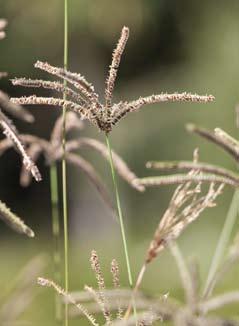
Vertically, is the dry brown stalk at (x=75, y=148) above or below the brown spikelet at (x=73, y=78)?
above

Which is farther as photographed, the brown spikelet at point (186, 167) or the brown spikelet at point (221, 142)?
the brown spikelet at point (221, 142)

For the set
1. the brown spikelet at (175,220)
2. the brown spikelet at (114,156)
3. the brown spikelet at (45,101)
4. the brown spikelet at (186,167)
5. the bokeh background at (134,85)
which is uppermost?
the bokeh background at (134,85)

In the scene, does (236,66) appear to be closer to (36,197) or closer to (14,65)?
(14,65)

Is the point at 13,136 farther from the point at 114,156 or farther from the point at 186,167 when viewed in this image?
the point at 114,156

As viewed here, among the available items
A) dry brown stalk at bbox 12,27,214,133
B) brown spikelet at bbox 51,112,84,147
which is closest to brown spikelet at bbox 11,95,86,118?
dry brown stalk at bbox 12,27,214,133

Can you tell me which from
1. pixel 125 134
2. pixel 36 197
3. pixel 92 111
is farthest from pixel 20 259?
pixel 92 111

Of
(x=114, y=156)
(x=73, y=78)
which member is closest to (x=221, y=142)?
(x=73, y=78)

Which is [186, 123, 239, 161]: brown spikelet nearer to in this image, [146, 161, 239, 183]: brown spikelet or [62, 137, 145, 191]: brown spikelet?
[146, 161, 239, 183]: brown spikelet

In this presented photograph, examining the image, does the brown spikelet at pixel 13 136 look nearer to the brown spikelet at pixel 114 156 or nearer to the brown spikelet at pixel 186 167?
the brown spikelet at pixel 186 167

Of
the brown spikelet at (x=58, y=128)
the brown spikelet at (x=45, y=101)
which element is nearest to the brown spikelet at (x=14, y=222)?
the brown spikelet at (x=45, y=101)
